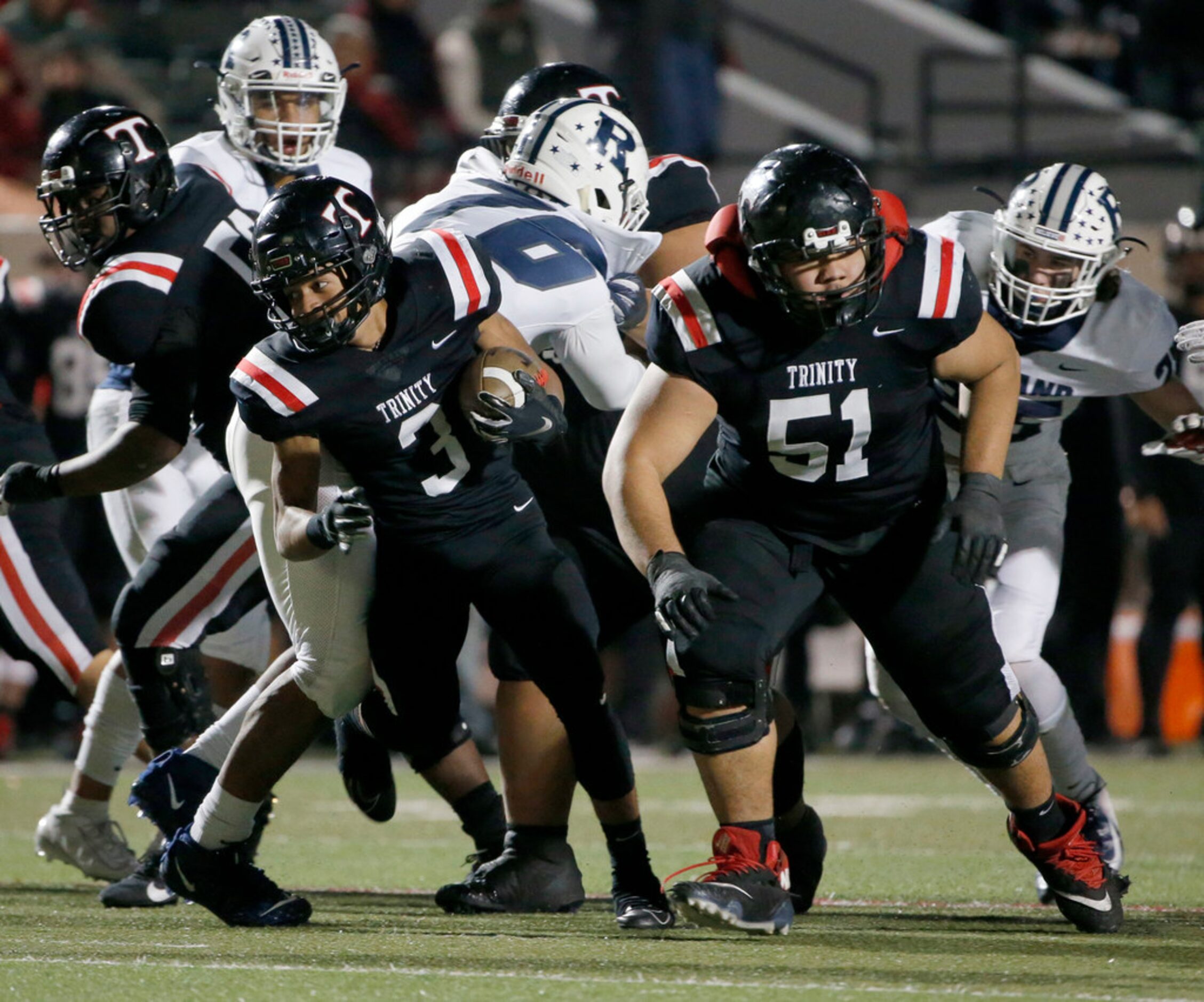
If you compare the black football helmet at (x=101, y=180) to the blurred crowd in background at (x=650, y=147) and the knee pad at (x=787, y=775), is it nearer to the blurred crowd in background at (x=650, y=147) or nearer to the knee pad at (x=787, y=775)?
the knee pad at (x=787, y=775)

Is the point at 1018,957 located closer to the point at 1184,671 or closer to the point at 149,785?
the point at 149,785

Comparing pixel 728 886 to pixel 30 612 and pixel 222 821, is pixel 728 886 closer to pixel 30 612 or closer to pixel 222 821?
pixel 222 821

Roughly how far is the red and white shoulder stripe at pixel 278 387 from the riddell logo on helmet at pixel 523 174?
0.89m

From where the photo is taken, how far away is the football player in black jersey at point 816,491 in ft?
11.2

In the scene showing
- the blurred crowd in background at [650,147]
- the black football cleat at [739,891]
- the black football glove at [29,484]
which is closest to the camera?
the black football cleat at [739,891]

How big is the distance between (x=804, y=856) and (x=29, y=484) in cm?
188

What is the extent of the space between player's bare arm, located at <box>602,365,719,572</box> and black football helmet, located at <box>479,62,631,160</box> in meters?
1.29

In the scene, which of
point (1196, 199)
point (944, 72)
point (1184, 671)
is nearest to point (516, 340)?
point (1184, 671)

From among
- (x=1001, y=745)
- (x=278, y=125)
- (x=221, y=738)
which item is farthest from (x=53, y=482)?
(x=1001, y=745)

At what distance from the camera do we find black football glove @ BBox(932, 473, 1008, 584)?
11.5 ft

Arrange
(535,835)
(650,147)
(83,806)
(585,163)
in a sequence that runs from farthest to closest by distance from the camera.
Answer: (650,147)
(83,806)
(585,163)
(535,835)

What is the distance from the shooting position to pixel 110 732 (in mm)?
4531

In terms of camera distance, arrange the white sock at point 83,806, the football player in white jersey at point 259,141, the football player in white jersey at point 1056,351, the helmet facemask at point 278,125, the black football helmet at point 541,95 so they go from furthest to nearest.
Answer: the helmet facemask at point 278,125 < the football player in white jersey at point 259,141 < the black football helmet at point 541,95 < the white sock at point 83,806 < the football player in white jersey at point 1056,351

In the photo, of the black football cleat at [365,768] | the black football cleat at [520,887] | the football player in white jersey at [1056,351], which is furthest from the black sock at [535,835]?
the football player in white jersey at [1056,351]
